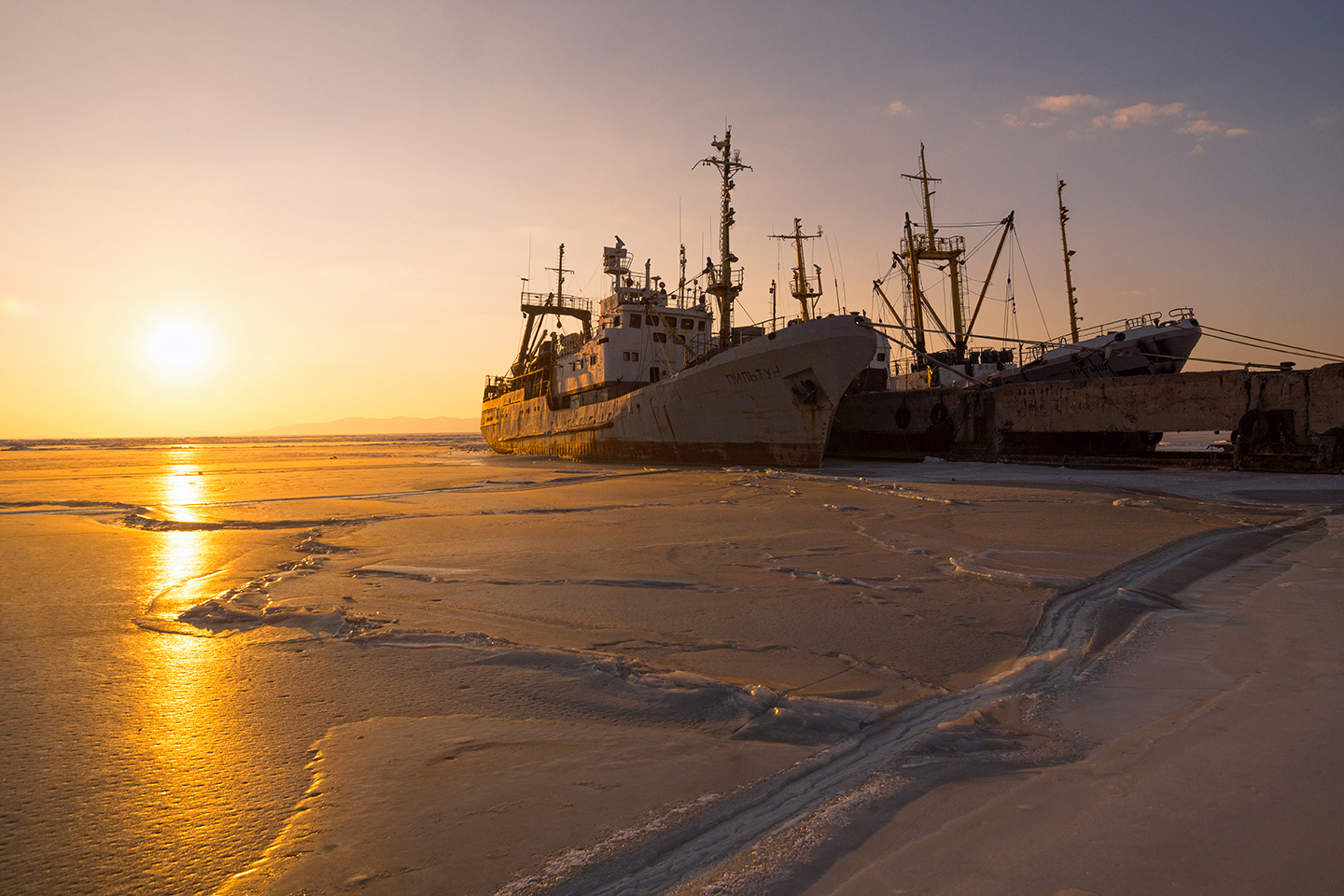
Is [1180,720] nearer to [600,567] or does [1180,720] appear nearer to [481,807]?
[481,807]

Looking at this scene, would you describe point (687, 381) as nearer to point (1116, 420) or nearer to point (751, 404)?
point (751, 404)

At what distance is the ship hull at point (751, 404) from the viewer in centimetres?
1698

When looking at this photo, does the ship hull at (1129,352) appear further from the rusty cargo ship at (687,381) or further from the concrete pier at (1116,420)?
the rusty cargo ship at (687,381)

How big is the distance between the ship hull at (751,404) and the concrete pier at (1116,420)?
4.74m

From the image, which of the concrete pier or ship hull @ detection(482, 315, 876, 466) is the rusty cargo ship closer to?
ship hull @ detection(482, 315, 876, 466)

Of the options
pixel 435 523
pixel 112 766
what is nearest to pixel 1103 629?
pixel 112 766

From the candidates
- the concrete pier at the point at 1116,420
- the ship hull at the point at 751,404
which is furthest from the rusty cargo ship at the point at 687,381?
the concrete pier at the point at 1116,420

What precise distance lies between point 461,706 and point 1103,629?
327 cm

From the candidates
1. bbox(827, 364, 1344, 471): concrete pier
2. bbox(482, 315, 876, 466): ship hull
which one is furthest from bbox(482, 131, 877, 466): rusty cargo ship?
bbox(827, 364, 1344, 471): concrete pier

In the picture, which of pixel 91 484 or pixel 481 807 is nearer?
pixel 481 807

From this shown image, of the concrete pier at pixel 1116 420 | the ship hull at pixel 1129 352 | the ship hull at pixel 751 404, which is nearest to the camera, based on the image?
the concrete pier at pixel 1116 420

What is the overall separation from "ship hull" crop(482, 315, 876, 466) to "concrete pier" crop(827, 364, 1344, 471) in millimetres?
4736

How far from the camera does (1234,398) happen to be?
14.4 meters

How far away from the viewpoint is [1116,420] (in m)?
16.4
